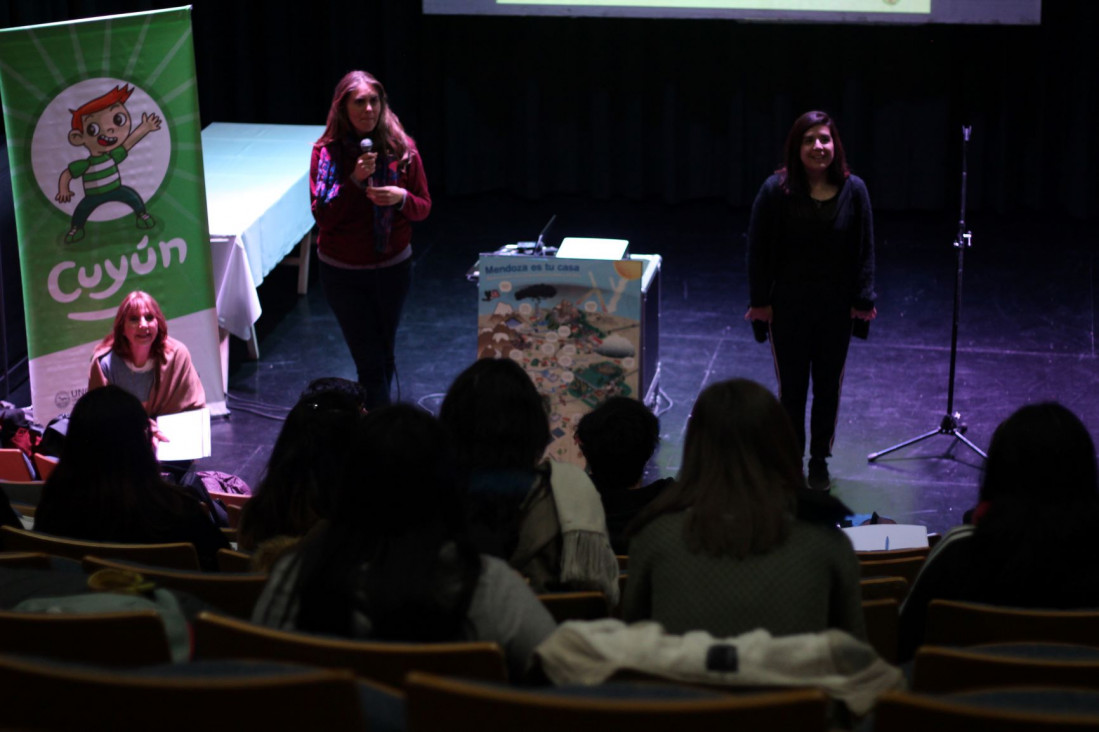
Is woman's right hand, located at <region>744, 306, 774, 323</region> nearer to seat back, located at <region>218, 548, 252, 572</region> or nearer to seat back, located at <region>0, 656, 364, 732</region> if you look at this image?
seat back, located at <region>218, 548, 252, 572</region>

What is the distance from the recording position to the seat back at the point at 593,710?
1652 millimetres

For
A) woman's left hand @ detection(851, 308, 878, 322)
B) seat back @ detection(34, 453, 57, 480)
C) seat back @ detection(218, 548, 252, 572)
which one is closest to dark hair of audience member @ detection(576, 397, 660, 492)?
seat back @ detection(218, 548, 252, 572)

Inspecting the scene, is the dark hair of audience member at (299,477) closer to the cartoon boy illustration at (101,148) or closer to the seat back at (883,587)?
the seat back at (883,587)

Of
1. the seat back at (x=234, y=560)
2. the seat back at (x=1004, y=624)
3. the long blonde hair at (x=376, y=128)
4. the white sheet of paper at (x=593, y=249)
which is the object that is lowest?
the seat back at (x=234, y=560)

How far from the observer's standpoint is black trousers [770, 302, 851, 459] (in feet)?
16.0

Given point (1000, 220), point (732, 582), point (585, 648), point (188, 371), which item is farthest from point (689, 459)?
point (1000, 220)

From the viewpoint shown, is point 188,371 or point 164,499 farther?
point 188,371

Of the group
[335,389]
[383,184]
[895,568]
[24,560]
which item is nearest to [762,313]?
[383,184]

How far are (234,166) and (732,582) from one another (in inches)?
221

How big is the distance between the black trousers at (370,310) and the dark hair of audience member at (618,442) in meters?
2.05

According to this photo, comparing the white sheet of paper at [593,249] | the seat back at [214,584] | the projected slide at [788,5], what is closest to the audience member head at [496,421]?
the seat back at [214,584]

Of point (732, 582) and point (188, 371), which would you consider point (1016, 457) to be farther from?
point (188, 371)

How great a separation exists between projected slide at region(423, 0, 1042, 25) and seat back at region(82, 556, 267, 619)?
6504 millimetres

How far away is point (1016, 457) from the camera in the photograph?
7.93ft
